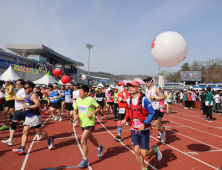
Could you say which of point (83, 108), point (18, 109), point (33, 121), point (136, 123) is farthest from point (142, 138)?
point (18, 109)

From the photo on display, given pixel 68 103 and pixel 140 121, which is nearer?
pixel 140 121

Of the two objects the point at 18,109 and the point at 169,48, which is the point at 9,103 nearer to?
the point at 18,109

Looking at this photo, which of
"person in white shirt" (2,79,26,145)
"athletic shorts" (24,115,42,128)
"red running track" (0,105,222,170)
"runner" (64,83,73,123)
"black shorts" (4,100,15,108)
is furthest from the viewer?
"runner" (64,83,73,123)

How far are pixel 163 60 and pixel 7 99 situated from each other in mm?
6640

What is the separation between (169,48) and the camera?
485 cm

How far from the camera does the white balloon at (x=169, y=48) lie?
4.86 meters

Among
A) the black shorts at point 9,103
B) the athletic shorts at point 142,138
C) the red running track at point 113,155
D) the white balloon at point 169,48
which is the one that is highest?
the white balloon at point 169,48

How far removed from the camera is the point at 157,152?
12.4 feet

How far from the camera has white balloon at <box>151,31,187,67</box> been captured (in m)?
4.86

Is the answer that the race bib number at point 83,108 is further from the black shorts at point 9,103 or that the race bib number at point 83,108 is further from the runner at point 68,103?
the runner at point 68,103

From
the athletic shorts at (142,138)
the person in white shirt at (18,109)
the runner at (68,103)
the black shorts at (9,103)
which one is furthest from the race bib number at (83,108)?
the runner at (68,103)

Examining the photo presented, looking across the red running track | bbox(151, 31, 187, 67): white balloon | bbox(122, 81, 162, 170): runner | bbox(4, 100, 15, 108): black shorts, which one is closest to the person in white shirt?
the red running track

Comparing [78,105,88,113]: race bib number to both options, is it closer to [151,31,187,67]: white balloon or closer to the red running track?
the red running track

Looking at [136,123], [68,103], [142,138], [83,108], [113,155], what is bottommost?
[113,155]
